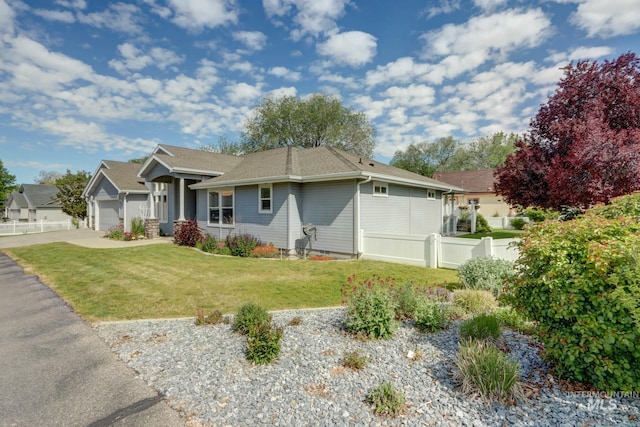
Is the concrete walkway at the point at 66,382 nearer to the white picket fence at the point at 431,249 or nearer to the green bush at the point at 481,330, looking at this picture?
the green bush at the point at 481,330

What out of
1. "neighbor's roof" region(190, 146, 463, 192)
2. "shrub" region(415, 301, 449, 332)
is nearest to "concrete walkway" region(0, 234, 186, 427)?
"shrub" region(415, 301, 449, 332)

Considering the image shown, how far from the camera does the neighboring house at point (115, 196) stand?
21.3 meters

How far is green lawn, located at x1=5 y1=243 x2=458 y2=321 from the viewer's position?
19.5ft

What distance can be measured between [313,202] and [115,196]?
17890 millimetres

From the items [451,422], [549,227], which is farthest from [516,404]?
[549,227]

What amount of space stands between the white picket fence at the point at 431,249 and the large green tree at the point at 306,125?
26.5 metres

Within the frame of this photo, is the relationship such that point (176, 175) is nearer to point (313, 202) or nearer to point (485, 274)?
point (313, 202)

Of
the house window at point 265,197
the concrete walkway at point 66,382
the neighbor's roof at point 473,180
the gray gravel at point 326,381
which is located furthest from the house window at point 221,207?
the neighbor's roof at point 473,180

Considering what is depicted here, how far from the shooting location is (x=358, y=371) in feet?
10.9

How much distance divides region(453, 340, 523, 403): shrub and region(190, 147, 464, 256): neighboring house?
26.5 ft

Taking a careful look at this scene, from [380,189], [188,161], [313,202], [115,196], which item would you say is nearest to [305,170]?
[313,202]

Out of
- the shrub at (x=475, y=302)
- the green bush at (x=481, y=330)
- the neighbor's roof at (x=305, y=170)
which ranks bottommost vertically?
the shrub at (x=475, y=302)

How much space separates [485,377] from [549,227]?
73.1 inches

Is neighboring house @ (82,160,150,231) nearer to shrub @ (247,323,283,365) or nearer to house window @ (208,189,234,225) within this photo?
house window @ (208,189,234,225)
